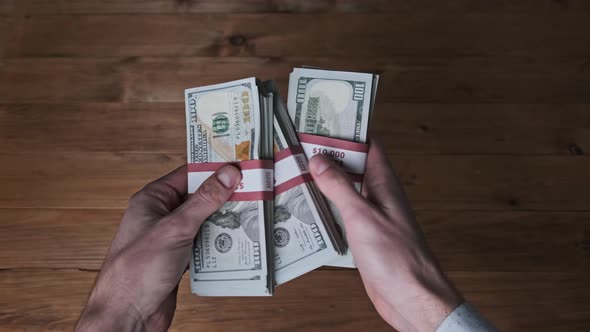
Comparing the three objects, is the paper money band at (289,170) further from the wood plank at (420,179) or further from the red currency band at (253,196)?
the wood plank at (420,179)

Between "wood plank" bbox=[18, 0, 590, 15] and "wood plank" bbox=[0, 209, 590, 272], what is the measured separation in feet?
2.30

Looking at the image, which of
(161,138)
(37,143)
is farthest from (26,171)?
(161,138)

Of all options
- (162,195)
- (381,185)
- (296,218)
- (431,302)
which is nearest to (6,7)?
(162,195)

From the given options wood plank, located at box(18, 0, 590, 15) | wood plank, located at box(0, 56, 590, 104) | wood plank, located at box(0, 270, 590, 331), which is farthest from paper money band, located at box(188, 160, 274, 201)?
wood plank, located at box(18, 0, 590, 15)

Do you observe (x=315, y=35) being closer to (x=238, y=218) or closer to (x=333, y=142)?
(x=333, y=142)

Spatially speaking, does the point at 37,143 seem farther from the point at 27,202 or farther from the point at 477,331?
the point at 477,331

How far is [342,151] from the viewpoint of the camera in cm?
102

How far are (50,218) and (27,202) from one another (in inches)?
3.8

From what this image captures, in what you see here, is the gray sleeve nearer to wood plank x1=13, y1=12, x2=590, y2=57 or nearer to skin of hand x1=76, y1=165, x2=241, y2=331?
skin of hand x1=76, y1=165, x2=241, y2=331

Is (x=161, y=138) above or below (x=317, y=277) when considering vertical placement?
above

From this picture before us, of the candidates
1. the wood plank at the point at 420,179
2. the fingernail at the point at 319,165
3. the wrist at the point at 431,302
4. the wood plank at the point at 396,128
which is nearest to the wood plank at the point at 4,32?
the wood plank at the point at 396,128

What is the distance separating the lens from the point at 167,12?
154 centimetres

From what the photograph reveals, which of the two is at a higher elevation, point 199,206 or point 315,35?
point 315,35

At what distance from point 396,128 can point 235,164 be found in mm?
617
